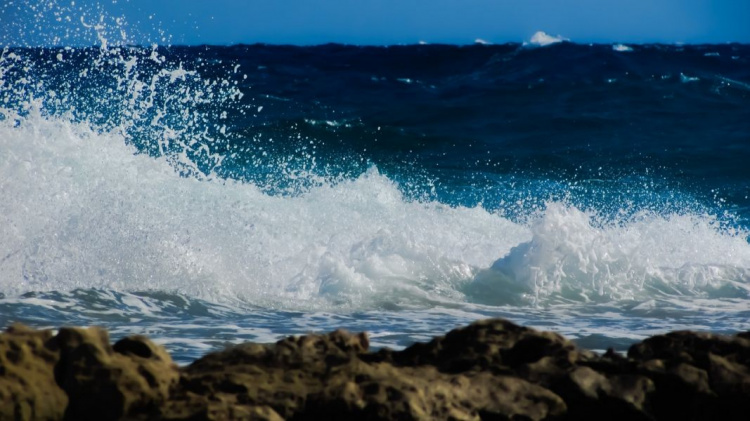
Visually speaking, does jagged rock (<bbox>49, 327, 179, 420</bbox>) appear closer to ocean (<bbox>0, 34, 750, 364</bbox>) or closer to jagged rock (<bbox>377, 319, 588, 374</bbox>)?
jagged rock (<bbox>377, 319, 588, 374</bbox>)

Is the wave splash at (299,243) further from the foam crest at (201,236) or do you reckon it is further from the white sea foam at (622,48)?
the white sea foam at (622,48)

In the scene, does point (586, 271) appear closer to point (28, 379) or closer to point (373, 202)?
point (373, 202)

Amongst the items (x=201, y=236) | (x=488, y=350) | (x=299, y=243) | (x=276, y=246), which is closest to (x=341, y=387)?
(x=488, y=350)

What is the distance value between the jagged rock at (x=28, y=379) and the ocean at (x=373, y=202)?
1515 mm

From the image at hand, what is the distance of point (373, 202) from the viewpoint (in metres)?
9.89

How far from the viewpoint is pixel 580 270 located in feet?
24.8

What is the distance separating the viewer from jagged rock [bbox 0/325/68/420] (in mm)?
2578

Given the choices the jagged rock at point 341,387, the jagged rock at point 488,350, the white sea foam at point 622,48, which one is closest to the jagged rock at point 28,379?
the jagged rock at point 341,387

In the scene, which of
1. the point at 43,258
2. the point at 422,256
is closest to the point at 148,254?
the point at 43,258

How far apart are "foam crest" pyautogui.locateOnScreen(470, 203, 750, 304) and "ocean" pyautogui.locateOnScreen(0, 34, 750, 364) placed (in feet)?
0.06

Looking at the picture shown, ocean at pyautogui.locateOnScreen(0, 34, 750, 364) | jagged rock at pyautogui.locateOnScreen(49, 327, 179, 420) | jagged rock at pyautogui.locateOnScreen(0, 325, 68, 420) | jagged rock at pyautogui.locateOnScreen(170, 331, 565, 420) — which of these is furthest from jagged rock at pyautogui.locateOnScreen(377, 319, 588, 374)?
ocean at pyautogui.locateOnScreen(0, 34, 750, 364)

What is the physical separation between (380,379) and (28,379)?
96 centimetres

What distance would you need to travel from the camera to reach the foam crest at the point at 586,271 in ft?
23.8

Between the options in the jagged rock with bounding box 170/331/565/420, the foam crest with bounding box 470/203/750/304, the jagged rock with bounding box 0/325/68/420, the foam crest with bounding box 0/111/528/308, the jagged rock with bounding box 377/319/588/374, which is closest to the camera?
the jagged rock with bounding box 0/325/68/420
